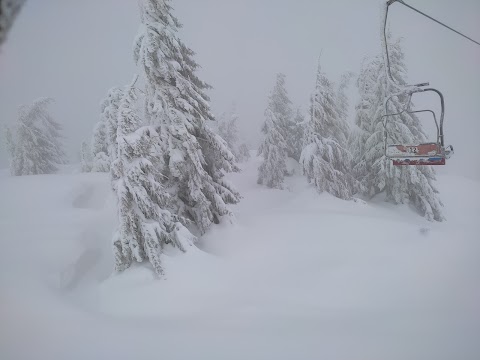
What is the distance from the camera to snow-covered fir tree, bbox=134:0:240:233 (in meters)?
12.7

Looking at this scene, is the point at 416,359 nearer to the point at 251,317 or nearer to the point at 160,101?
the point at 251,317

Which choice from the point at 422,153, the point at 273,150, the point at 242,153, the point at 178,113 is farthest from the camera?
the point at 242,153

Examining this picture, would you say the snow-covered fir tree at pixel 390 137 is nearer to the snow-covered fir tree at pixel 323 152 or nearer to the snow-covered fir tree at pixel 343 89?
the snow-covered fir tree at pixel 323 152

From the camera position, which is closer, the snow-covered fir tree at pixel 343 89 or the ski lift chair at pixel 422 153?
the ski lift chair at pixel 422 153

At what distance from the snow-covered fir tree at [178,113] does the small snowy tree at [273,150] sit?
17385mm

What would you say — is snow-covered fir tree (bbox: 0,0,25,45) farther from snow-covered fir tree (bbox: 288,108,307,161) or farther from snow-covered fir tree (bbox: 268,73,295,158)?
snow-covered fir tree (bbox: 288,108,307,161)

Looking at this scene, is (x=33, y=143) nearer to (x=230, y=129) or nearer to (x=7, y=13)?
(x=230, y=129)

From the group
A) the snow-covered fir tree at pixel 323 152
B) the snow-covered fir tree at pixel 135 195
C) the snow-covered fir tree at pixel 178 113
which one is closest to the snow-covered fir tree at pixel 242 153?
the snow-covered fir tree at pixel 323 152

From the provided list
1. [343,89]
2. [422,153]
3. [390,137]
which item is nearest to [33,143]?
[343,89]

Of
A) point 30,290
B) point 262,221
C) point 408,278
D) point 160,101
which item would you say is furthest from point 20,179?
point 408,278

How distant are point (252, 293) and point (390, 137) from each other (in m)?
17.6

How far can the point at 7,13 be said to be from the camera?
1860mm

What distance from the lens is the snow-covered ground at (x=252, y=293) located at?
8.46m

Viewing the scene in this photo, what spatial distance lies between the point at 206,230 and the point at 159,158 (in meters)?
4.26
